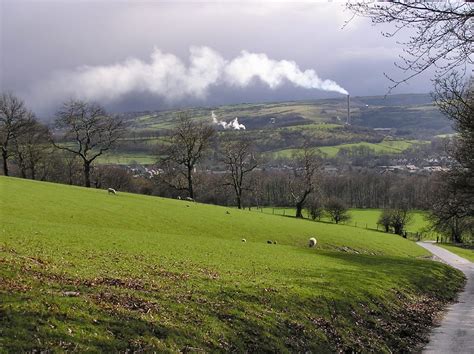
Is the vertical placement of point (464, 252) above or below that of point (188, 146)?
below

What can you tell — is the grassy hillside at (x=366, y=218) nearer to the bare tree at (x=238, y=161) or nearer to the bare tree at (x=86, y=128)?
the bare tree at (x=238, y=161)

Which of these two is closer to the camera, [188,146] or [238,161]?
[188,146]

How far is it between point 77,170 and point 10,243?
224 feet

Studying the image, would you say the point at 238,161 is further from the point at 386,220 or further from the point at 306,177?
the point at 386,220

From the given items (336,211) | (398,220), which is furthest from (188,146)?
(398,220)

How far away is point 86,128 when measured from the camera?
219 ft

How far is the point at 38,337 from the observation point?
8.83 meters

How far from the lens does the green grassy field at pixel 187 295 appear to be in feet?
32.8

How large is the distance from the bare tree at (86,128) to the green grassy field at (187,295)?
35457 millimetres

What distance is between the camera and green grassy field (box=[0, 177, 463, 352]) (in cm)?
1000

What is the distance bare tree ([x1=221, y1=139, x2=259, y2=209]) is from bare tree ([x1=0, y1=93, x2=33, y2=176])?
3307 centimetres

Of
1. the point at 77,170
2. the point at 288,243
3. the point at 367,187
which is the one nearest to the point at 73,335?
the point at 288,243

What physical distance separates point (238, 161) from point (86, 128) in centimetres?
2654

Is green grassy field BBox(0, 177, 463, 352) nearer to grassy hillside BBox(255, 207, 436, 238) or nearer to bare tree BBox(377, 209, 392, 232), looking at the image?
bare tree BBox(377, 209, 392, 232)
